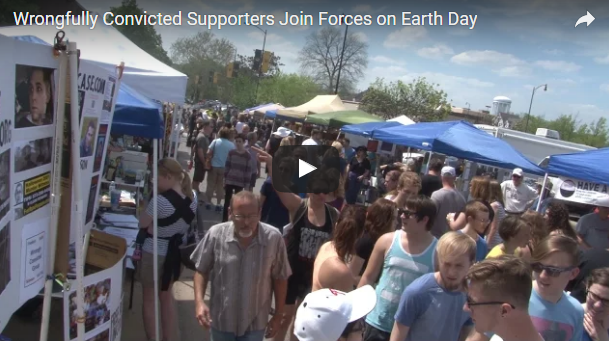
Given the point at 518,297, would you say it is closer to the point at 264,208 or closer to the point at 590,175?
the point at 264,208

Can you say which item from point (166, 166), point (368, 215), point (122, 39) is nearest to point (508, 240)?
point (368, 215)

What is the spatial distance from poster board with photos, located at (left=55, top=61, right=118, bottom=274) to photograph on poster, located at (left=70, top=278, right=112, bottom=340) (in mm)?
A: 369

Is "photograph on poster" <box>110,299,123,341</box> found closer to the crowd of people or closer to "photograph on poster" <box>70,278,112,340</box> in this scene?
"photograph on poster" <box>70,278,112,340</box>

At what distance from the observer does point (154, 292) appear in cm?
416

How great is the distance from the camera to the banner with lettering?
20.0ft

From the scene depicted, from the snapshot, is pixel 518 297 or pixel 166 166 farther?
pixel 166 166

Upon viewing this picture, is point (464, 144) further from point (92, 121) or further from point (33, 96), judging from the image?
point (33, 96)

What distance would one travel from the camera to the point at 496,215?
5.66 meters

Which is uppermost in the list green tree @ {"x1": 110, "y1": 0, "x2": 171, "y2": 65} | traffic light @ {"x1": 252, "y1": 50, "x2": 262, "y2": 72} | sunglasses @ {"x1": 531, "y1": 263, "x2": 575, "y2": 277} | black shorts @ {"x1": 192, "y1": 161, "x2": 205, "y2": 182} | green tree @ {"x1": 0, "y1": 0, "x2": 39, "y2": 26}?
green tree @ {"x1": 110, "y1": 0, "x2": 171, "y2": 65}

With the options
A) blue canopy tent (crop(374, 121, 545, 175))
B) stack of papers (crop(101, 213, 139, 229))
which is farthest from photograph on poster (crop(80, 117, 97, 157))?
blue canopy tent (crop(374, 121, 545, 175))

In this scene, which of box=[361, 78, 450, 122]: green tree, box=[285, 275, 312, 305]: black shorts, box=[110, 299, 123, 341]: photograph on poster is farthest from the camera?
box=[361, 78, 450, 122]: green tree

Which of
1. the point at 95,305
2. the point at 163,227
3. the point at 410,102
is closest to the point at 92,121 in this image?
the point at 95,305

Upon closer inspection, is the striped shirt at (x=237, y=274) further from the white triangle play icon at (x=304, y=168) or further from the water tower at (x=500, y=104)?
the water tower at (x=500, y=104)

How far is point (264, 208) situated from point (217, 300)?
7.40 feet
